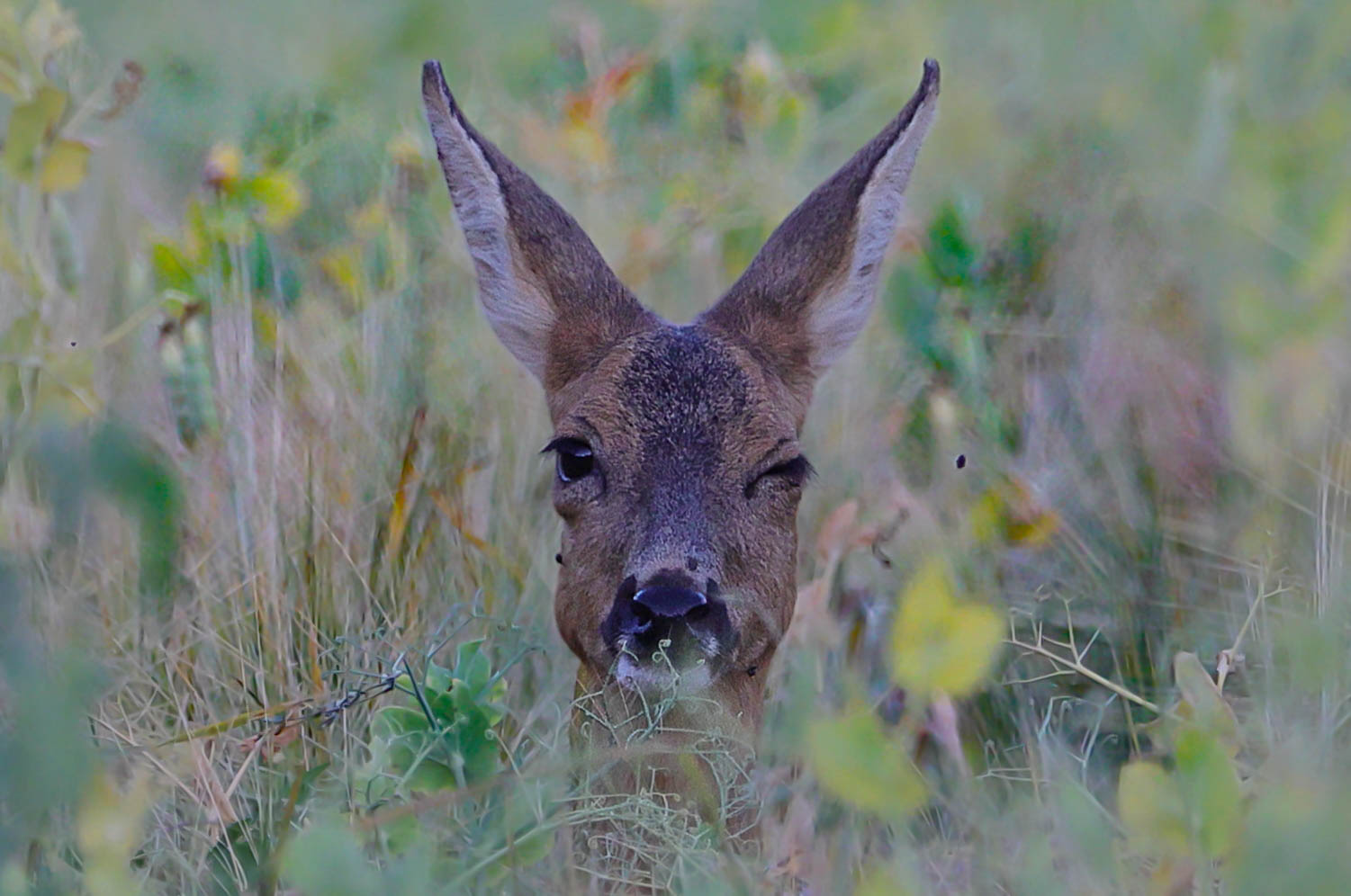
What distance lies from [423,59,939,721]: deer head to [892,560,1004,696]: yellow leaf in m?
1.32

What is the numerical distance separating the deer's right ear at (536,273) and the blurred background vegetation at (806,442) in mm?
697

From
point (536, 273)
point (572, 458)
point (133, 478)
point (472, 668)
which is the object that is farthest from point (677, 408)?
point (133, 478)

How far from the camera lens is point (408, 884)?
2492 mm

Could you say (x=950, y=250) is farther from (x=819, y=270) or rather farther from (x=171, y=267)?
(x=171, y=267)

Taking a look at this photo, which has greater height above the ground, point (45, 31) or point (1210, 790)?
point (45, 31)

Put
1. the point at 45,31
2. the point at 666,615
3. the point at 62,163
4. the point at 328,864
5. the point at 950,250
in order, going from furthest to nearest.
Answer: the point at 950,250 → the point at 666,615 → the point at 45,31 → the point at 62,163 → the point at 328,864

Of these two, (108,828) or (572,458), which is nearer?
(108,828)

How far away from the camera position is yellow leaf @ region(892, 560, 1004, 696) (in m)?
2.62

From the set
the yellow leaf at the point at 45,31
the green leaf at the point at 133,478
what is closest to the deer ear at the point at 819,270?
the yellow leaf at the point at 45,31

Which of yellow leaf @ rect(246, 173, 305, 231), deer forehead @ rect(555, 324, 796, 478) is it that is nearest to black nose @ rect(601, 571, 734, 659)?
deer forehead @ rect(555, 324, 796, 478)

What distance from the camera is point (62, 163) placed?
312 cm

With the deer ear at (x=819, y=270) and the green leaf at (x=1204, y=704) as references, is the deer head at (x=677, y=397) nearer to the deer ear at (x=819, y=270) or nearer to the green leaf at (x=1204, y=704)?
the deer ear at (x=819, y=270)

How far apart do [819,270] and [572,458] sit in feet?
3.08

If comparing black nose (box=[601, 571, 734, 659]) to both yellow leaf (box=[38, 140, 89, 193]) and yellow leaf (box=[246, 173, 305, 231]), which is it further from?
yellow leaf (box=[246, 173, 305, 231])
